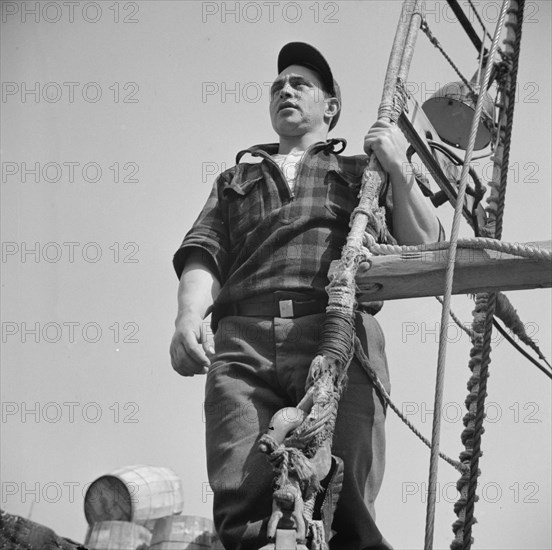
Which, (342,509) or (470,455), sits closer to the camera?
(342,509)

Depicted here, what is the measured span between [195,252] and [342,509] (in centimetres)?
108

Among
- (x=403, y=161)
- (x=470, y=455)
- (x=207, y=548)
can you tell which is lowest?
(x=207, y=548)

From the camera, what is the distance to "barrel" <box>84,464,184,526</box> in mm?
6309

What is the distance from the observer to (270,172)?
→ 4328mm

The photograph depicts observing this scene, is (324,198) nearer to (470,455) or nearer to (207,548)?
(470,455)

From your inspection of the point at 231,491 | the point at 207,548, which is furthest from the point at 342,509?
the point at 207,548

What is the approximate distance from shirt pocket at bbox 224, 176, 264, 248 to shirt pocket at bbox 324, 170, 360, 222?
0.24 meters

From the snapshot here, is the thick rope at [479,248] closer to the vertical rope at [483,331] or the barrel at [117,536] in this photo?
the vertical rope at [483,331]

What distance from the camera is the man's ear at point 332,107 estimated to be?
4656 millimetres

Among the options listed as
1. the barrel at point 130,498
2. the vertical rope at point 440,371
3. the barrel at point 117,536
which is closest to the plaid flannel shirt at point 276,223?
the vertical rope at point 440,371

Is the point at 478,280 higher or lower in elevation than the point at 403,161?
lower

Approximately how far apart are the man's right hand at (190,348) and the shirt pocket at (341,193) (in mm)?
594

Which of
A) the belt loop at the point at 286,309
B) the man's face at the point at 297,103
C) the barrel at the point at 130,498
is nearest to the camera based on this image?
the belt loop at the point at 286,309

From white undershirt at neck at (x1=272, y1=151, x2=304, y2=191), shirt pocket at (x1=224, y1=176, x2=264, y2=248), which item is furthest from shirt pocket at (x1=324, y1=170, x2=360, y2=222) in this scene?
shirt pocket at (x1=224, y1=176, x2=264, y2=248)
